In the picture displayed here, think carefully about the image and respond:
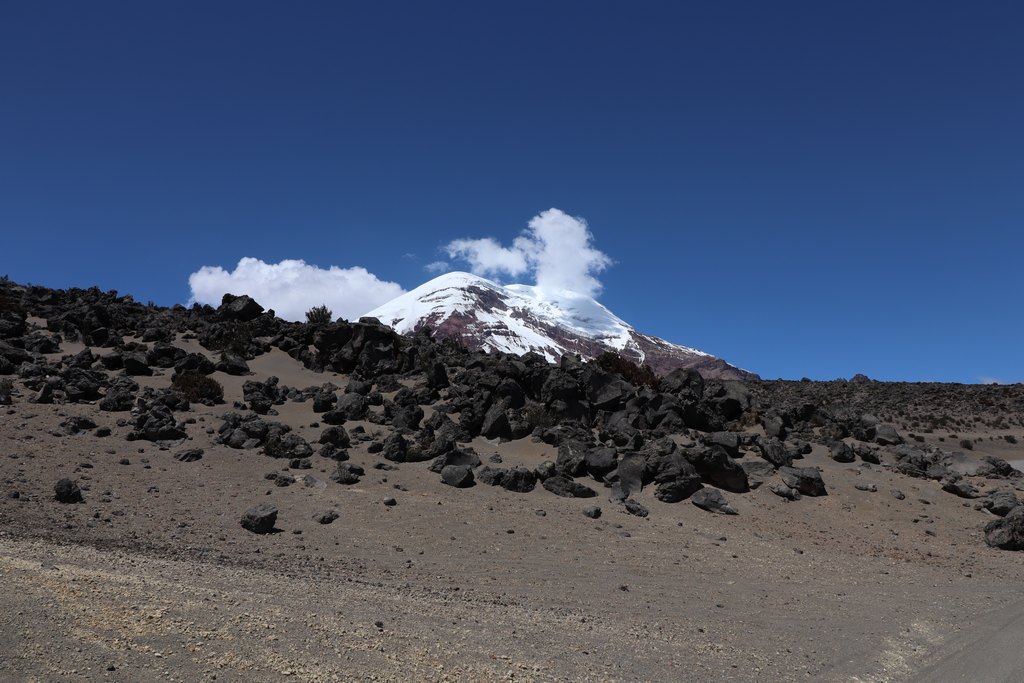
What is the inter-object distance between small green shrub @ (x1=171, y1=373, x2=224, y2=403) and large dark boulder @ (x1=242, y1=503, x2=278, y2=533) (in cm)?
1056

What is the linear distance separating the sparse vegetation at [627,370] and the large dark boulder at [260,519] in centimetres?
2084

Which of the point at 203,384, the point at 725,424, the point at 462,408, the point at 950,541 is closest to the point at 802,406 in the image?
the point at 725,424

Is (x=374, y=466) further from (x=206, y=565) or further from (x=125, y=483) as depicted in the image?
(x=206, y=565)

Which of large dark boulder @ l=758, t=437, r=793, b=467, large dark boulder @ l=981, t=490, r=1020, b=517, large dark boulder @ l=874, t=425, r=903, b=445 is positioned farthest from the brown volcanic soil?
large dark boulder @ l=874, t=425, r=903, b=445

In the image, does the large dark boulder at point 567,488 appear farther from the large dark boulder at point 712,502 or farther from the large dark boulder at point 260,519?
the large dark boulder at point 260,519

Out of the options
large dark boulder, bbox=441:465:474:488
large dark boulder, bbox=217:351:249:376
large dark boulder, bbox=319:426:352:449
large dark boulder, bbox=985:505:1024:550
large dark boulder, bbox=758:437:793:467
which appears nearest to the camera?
large dark boulder, bbox=985:505:1024:550

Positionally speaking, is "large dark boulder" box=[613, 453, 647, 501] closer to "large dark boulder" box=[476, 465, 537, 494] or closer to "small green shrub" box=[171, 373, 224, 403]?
"large dark boulder" box=[476, 465, 537, 494]

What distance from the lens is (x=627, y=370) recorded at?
3216 centimetres

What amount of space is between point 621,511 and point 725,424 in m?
11.0

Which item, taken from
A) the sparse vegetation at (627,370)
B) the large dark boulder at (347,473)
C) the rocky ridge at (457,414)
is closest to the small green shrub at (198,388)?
the rocky ridge at (457,414)

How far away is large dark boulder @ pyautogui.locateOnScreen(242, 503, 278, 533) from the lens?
12.8 m

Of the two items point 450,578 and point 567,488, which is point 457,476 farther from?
point 450,578

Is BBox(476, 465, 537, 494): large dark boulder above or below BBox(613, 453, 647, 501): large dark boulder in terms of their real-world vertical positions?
below

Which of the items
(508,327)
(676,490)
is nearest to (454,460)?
(676,490)
